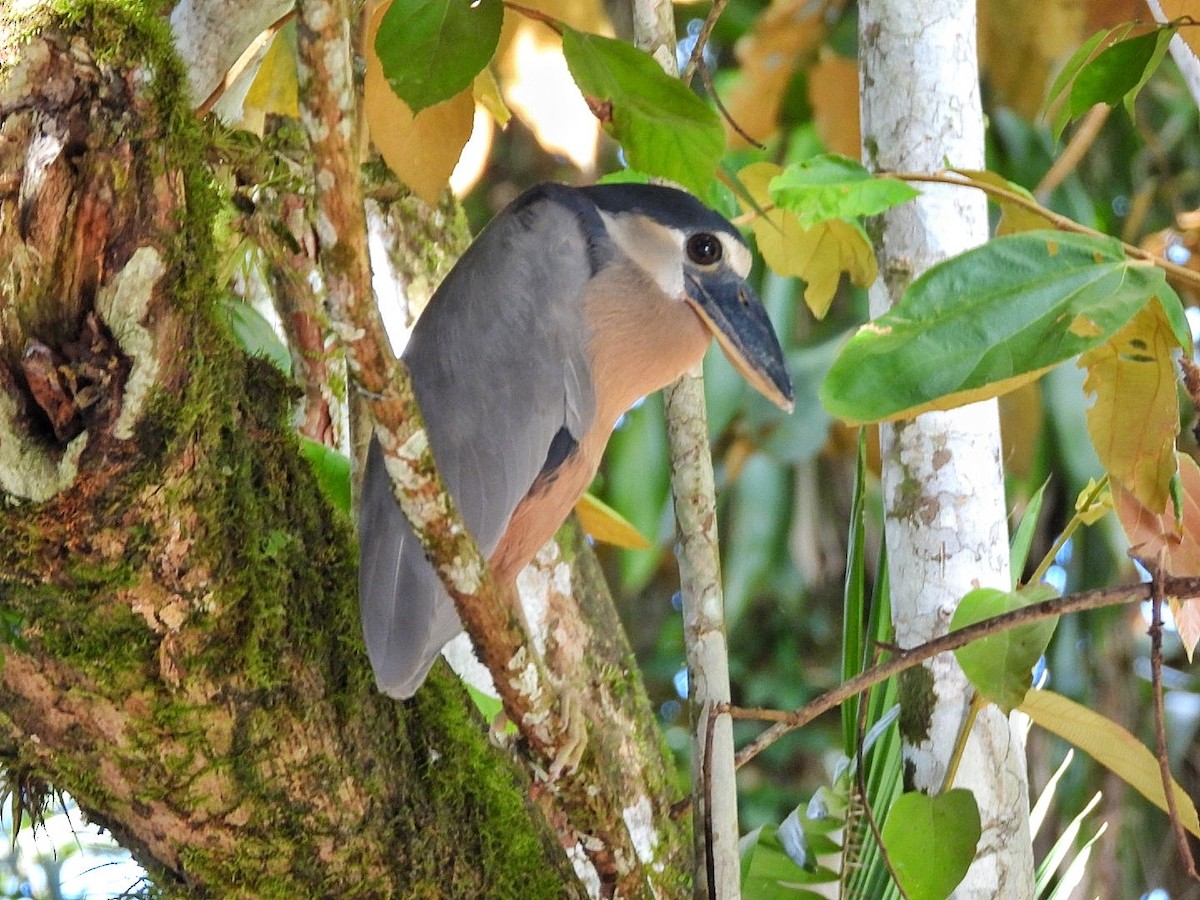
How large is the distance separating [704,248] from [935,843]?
2.19ft

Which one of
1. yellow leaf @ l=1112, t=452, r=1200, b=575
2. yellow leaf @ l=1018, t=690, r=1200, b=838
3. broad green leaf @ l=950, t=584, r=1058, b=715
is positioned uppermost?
yellow leaf @ l=1112, t=452, r=1200, b=575

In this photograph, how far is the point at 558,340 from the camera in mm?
1375

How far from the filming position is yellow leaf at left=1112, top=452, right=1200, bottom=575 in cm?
109

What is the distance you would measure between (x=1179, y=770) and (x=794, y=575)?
3.46 ft

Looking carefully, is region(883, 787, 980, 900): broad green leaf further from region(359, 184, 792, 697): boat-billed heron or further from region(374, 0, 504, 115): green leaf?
region(374, 0, 504, 115): green leaf

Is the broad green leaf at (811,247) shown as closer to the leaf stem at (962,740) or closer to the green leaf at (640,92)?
the green leaf at (640,92)

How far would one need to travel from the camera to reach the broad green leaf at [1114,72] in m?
1.07

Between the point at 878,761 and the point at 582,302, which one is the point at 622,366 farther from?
the point at 878,761

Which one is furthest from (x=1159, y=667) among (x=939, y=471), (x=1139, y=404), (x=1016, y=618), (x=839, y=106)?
(x=839, y=106)

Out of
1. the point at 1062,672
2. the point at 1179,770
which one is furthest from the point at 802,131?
the point at 1179,770

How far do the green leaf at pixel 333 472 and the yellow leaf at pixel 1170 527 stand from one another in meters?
0.73

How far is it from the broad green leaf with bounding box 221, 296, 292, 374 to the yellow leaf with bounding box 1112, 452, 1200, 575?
0.76 m

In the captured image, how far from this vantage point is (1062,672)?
3096 millimetres

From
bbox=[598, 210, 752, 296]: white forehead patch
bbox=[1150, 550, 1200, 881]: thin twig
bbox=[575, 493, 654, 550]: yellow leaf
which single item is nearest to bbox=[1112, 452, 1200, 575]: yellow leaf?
bbox=[1150, 550, 1200, 881]: thin twig
